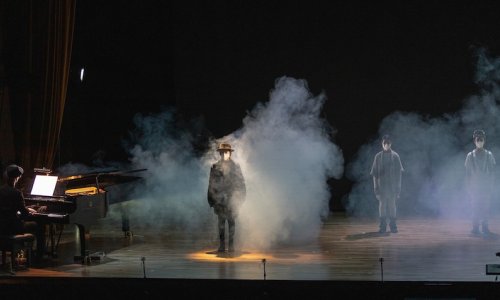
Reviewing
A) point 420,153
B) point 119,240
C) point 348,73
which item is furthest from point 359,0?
point 119,240

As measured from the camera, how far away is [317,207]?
42.9 ft

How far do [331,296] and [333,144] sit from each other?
733cm

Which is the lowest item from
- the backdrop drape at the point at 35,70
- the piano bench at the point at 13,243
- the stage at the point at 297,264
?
the stage at the point at 297,264

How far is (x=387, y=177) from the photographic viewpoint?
11336 millimetres

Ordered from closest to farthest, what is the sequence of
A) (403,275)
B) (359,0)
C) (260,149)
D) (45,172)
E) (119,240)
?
(403,275)
(45,172)
(119,240)
(260,149)
(359,0)

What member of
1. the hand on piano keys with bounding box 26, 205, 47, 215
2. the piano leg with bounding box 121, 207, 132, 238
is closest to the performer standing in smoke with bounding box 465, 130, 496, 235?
the piano leg with bounding box 121, 207, 132, 238

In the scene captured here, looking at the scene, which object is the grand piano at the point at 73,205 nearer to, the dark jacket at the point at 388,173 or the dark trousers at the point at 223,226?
the dark trousers at the point at 223,226

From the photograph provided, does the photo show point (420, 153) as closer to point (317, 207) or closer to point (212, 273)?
point (317, 207)

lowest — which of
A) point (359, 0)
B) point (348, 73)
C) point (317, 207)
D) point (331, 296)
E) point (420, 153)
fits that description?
point (331, 296)

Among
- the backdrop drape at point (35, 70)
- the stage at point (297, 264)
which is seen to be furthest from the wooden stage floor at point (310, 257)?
the backdrop drape at point (35, 70)

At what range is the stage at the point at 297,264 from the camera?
6.71 m

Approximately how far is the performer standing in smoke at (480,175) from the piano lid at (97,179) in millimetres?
5093

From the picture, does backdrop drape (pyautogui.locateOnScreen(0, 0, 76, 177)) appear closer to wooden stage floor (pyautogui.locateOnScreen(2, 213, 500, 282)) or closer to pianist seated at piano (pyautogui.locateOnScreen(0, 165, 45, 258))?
wooden stage floor (pyautogui.locateOnScreen(2, 213, 500, 282))

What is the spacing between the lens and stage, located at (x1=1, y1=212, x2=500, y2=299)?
22.0ft
